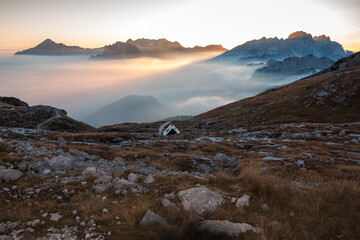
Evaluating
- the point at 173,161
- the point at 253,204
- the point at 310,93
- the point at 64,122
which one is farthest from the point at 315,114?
the point at 64,122

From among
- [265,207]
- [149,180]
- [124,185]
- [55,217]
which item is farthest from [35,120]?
[265,207]

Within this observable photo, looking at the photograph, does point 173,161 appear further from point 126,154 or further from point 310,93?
point 310,93

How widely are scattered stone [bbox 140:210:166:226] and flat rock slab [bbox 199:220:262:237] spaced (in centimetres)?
134

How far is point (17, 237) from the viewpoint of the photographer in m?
5.36

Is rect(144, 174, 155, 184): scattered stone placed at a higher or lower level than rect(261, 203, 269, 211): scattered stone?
lower

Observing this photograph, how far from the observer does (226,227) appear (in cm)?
561

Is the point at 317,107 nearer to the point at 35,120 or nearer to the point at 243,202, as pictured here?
the point at 243,202

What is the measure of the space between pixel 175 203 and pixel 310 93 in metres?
87.1

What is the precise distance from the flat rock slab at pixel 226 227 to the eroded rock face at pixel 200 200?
2.22 feet

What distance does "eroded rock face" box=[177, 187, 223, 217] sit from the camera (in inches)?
261

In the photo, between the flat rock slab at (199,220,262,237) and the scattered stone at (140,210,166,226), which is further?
the scattered stone at (140,210,166,226)

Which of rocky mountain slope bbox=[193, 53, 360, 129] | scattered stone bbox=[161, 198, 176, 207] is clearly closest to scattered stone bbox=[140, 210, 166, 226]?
scattered stone bbox=[161, 198, 176, 207]

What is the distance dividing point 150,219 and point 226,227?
7.73 feet

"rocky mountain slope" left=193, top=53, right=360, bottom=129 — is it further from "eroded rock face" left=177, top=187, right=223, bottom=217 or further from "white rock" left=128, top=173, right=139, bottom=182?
"eroded rock face" left=177, top=187, right=223, bottom=217
